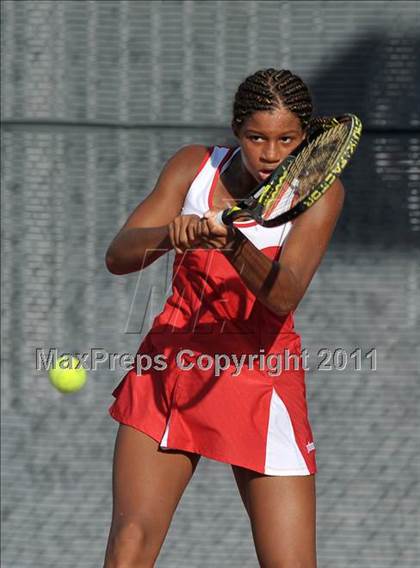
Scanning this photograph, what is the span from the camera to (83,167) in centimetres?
440

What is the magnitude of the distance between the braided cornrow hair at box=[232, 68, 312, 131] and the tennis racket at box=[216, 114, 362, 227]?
0.06 metres

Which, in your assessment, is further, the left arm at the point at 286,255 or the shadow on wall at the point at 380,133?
the shadow on wall at the point at 380,133

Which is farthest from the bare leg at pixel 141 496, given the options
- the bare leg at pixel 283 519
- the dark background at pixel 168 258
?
the dark background at pixel 168 258

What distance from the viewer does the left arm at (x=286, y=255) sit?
2.43 meters

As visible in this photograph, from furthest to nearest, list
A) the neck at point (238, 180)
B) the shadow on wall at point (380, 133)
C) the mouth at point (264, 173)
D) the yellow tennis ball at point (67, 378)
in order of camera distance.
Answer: the shadow on wall at point (380, 133)
the yellow tennis ball at point (67, 378)
the neck at point (238, 180)
the mouth at point (264, 173)

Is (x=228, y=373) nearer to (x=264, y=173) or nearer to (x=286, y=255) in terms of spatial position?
(x=286, y=255)

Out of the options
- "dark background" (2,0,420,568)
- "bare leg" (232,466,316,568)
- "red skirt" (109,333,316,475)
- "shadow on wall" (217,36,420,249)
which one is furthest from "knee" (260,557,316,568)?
"shadow on wall" (217,36,420,249)

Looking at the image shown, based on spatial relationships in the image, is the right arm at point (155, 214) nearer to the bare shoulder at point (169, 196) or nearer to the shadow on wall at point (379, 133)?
the bare shoulder at point (169, 196)

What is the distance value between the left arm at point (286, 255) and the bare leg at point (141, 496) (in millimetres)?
479

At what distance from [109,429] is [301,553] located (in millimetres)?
1792

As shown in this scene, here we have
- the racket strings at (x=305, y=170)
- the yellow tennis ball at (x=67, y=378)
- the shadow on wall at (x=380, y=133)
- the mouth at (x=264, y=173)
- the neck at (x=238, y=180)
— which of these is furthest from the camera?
the shadow on wall at (x=380, y=133)

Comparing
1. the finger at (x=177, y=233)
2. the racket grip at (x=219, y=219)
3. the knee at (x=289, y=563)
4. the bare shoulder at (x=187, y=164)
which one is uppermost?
the racket grip at (x=219, y=219)

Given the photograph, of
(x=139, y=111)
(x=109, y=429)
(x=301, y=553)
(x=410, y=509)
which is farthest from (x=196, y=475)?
(x=301, y=553)

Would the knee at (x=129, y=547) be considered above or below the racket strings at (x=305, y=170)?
below
